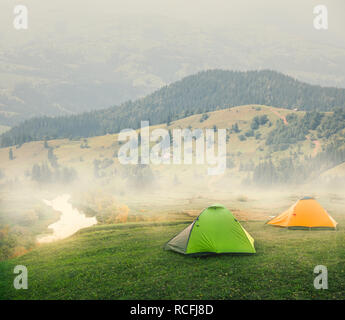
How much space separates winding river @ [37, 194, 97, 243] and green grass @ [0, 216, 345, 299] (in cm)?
473

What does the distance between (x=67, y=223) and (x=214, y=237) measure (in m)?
20.8

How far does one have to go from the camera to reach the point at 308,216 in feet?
88.5

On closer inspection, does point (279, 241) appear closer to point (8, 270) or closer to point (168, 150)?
point (8, 270)

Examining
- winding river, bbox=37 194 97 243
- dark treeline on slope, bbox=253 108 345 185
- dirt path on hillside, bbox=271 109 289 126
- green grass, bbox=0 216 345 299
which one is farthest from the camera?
dirt path on hillside, bbox=271 109 289 126

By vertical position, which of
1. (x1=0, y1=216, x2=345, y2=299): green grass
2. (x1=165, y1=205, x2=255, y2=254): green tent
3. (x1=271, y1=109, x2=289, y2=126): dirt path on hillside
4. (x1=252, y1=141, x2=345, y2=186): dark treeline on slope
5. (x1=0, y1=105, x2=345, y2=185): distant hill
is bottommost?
(x1=0, y1=216, x2=345, y2=299): green grass

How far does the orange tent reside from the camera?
26781 mm

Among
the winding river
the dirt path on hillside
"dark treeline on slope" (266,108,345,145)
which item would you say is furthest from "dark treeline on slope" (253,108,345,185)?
the winding river

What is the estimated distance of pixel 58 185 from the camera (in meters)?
87.6

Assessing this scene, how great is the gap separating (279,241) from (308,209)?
4.85 meters

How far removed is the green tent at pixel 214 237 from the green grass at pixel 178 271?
22.0 inches

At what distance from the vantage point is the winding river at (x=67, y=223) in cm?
3075

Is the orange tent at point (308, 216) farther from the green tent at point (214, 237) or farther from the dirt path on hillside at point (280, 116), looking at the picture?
the dirt path on hillside at point (280, 116)

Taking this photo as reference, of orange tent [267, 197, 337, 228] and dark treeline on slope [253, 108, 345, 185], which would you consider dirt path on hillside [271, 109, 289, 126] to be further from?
orange tent [267, 197, 337, 228]
